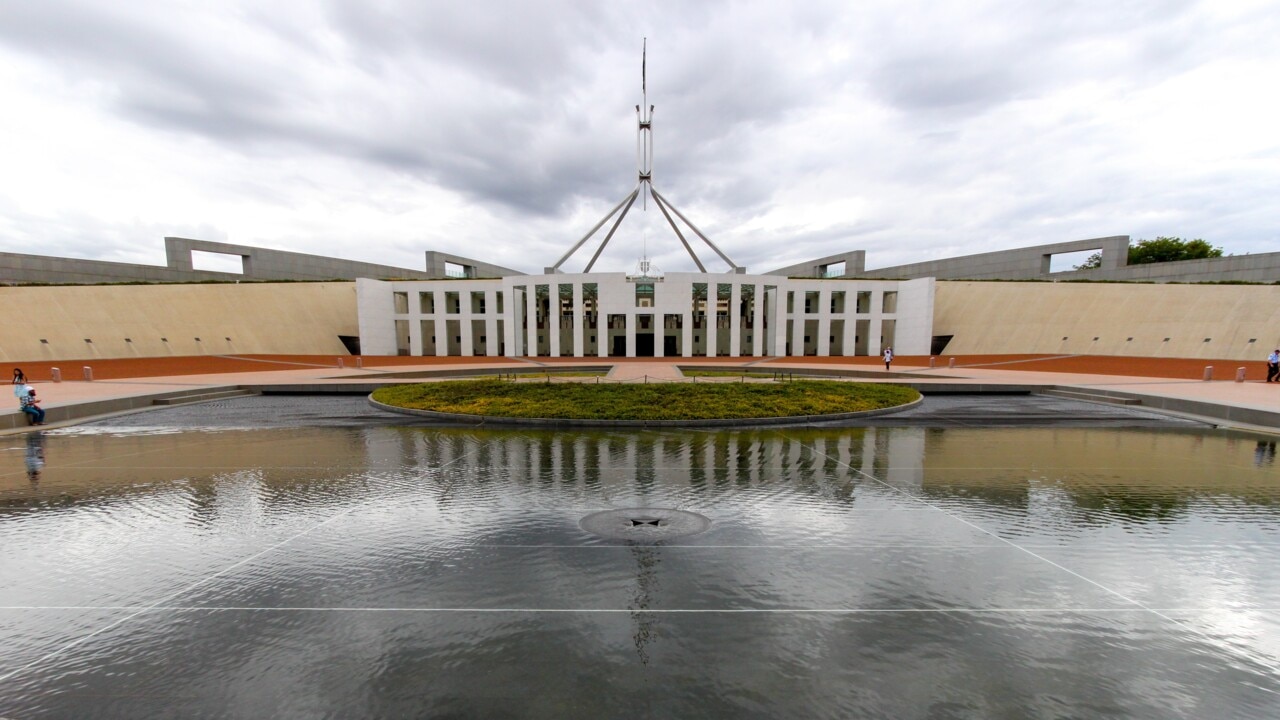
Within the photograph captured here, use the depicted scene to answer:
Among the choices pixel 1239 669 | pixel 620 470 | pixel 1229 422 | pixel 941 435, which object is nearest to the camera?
pixel 1239 669

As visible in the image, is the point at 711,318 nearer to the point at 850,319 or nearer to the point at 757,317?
the point at 757,317

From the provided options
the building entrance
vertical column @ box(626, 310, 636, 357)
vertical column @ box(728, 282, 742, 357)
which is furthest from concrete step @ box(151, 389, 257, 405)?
vertical column @ box(728, 282, 742, 357)

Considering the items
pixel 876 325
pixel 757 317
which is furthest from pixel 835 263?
pixel 757 317

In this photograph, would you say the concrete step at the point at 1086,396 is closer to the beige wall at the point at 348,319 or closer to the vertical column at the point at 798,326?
the beige wall at the point at 348,319

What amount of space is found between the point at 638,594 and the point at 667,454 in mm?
5426

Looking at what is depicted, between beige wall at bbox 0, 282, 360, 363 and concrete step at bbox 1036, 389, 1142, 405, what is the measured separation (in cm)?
4550

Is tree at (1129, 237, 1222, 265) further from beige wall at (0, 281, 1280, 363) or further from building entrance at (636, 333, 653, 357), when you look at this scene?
building entrance at (636, 333, 653, 357)

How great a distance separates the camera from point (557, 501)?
6934mm

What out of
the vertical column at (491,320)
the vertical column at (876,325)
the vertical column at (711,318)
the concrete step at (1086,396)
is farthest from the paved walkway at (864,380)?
the vertical column at (711,318)

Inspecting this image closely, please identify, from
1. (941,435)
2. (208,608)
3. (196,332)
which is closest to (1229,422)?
(941,435)

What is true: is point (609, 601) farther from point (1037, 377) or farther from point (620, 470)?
point (1037, 377)

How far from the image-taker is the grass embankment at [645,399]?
13469 mm

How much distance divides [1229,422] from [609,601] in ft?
58.9

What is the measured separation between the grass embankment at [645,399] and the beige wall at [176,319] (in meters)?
27.4
